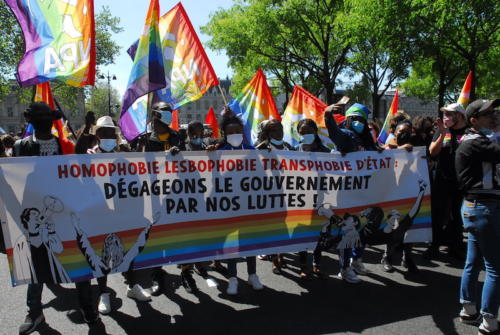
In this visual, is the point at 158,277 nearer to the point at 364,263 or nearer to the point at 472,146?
the point at 364,263

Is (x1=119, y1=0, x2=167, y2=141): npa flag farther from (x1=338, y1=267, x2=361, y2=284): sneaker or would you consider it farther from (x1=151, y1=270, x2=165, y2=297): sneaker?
(x1=338, y1=267, x2=361, y2=284): sneaker

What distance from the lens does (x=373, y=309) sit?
3.92 meters

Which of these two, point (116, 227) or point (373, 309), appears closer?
point (116, 227)

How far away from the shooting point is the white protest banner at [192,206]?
3.38 meters

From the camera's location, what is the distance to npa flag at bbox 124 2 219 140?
17.2ft

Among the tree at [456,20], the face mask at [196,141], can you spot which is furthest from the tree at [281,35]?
the face mask at [196,141]

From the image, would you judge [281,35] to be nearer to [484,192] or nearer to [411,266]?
[411,266]

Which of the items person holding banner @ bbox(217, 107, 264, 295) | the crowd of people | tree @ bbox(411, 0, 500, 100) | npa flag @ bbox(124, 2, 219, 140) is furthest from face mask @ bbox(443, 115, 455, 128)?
tree @ bbox(411, 0, 500, 100)

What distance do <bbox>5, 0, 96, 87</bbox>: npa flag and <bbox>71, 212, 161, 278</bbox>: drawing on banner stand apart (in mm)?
1564

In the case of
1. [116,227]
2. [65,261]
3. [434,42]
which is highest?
[434,42]

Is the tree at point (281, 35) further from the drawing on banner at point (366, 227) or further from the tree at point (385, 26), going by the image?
the drawing on banner at point (366, 227)

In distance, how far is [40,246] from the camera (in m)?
3.38

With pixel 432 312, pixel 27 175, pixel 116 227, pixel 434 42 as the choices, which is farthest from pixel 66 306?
pixel 434 42

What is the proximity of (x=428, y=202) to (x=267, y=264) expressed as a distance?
2.27 metres
